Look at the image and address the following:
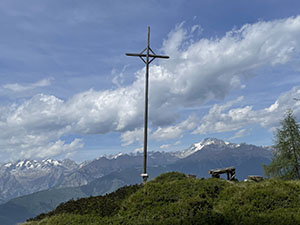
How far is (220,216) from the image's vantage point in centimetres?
1341

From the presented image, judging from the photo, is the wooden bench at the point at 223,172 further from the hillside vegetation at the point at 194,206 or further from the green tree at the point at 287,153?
the green tree at the point at 287,153

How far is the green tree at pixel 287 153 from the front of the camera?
42.8m

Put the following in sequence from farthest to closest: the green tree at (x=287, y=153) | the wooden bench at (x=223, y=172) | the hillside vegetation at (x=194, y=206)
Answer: the green tree at (x=287, y=153) → the wooden bench at (x=223, y=172) → the hillside vegetation at (x=194, y=206)

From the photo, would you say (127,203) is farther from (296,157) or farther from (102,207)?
(296,157)

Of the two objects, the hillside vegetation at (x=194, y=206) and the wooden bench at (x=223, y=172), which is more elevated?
the wooden bench at (x=223, y=172)

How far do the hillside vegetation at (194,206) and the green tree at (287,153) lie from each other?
28.8 metres

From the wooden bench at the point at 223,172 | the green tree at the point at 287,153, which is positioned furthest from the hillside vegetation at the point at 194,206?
the green tree at the point at 287,153

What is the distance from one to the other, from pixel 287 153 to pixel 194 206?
35.4 m

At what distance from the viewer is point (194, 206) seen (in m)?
14.4

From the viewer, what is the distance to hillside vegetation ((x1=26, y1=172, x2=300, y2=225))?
13516 mm

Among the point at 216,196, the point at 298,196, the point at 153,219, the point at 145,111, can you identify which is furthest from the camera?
the point at 145,111

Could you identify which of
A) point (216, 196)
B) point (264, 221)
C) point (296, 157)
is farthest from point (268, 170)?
point (264, 221)

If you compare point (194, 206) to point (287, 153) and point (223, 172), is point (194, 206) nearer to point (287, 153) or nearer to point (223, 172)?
point (223, 172)

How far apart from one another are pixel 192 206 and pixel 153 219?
212 centimetres
